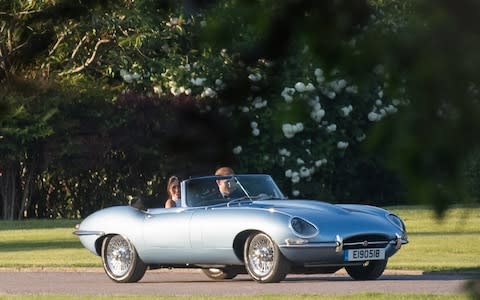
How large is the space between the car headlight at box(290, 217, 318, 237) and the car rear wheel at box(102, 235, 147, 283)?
2.24 metres

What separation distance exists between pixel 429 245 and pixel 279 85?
18418 millimetres

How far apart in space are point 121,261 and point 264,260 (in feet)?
6.83

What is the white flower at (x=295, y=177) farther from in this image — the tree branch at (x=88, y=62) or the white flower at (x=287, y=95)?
the white flower at (x=287, y=95)

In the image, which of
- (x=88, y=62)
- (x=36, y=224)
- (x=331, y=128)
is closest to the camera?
(x=36, y=224)

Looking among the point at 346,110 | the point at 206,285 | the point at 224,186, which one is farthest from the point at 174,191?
the point at 346,110

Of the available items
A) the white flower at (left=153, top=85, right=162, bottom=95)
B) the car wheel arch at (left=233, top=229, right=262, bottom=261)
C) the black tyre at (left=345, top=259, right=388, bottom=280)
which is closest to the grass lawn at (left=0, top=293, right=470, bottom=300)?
the car wheel arch at (left=233, top=229, right=262, bottom=261)

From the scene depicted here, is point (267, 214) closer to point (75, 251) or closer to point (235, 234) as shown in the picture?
point (235, 234)

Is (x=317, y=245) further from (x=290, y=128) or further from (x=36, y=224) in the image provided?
(x=36, y=224)

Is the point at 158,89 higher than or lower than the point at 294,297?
higher

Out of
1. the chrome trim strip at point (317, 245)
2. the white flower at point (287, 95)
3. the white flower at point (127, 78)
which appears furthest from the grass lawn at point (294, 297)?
the white flower at point (127, 78)

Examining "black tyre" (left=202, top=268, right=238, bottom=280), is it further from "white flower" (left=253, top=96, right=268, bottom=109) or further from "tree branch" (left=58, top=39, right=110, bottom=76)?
"tree branch" (left=58, top=39, right=110, bottom=76)

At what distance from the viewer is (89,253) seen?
22000 millimetres

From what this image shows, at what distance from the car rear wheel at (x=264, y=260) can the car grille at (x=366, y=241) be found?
713 millimetres

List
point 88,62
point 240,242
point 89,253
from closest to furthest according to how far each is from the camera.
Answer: point 240,242, point 89,253, point 88,62
